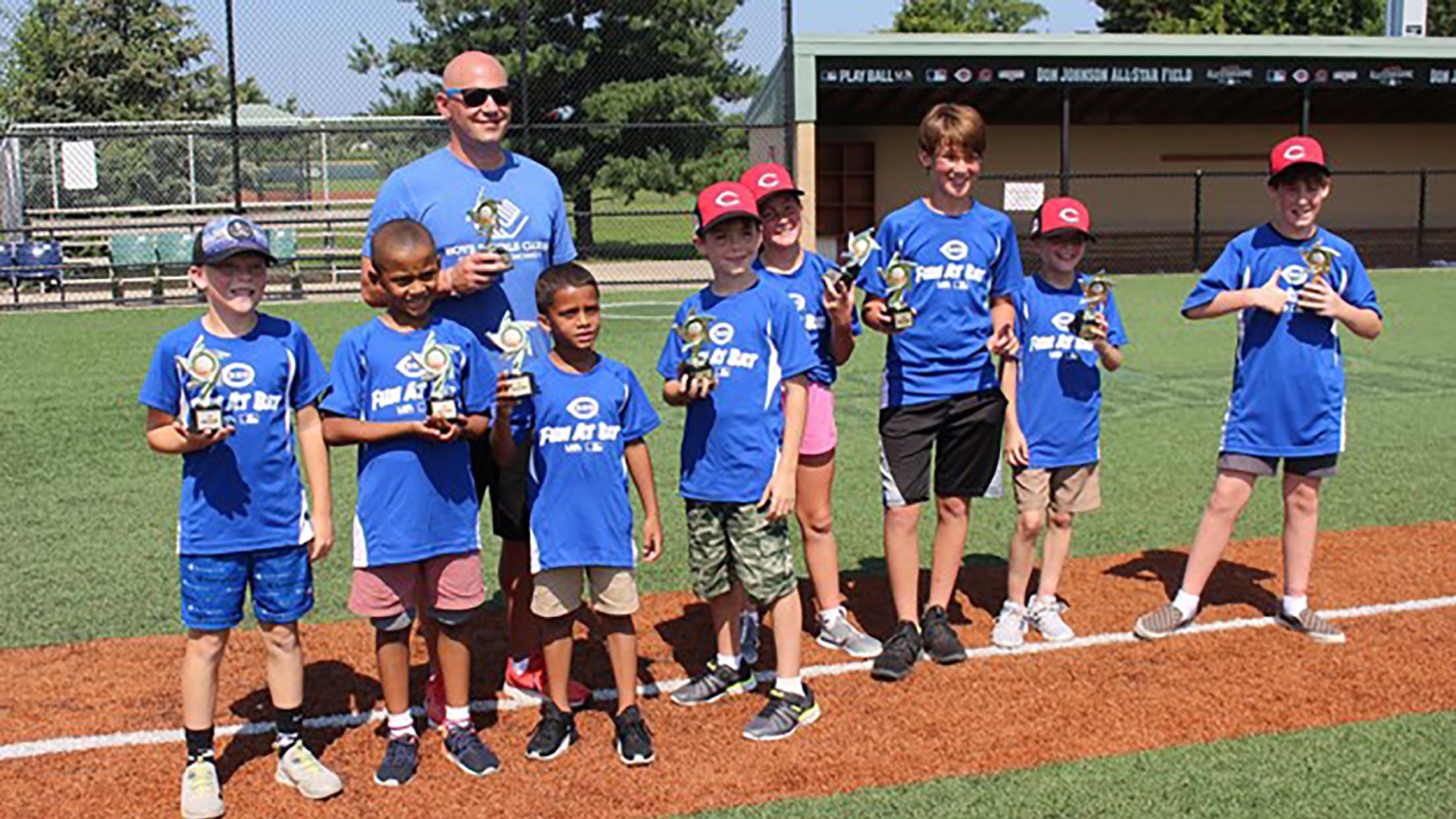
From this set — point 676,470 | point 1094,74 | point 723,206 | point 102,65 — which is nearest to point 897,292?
point 723,206

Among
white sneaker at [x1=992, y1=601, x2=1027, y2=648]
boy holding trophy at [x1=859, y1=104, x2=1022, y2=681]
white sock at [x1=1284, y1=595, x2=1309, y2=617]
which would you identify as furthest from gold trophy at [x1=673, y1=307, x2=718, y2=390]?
white sock at [x1=1284, y1=595, x2=1309, y2=617]

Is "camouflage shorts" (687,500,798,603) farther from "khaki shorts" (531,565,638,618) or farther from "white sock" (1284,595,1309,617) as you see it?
"white sock" (1284,595,1309,617)

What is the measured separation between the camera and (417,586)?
4.46m

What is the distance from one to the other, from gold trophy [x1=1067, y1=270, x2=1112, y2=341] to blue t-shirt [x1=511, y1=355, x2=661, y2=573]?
2.05 m

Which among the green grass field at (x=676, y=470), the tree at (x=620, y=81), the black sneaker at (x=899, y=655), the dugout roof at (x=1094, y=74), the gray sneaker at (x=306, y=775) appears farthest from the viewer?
the tree at (x=620, y=81)

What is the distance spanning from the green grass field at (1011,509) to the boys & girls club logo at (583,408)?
136 cm

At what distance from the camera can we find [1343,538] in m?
6.97

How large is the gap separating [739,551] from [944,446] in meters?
1.14

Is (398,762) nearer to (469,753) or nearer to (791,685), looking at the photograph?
(469,753)

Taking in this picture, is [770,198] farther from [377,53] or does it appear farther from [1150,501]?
[377,53]

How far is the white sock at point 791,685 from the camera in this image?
4641 millimetres

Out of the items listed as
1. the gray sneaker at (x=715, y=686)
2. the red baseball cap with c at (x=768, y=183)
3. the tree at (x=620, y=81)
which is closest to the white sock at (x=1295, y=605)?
the gray sneaker at (x=715, y=686)

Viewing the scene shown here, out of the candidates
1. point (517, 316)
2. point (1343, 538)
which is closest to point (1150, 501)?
point (1343, 538)

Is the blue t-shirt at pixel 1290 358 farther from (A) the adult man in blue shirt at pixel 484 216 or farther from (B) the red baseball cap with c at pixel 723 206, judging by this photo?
(A) the adult man in blue shirt at pixel 484 216
